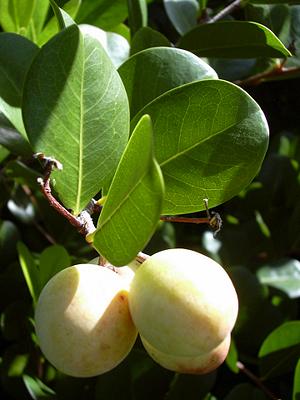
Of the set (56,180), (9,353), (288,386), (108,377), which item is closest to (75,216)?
(56,180)

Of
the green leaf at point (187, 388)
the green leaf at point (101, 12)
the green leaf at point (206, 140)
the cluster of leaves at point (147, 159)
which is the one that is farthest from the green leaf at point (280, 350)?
the green leaf at point (101, 12)

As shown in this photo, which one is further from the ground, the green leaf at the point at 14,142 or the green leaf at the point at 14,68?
the green leaf at the point at 14,68

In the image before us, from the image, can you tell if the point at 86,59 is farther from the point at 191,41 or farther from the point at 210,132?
the point at 191,41

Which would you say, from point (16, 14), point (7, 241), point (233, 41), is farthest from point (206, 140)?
point (7, 241)

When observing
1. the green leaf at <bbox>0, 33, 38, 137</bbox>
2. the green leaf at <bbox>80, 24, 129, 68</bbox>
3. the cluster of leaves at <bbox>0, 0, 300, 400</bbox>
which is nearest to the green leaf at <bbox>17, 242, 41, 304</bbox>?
the cluster of leaves at <bbox>0, 0, 300, 400</bbox>

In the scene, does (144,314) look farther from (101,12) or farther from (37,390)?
(101,12)

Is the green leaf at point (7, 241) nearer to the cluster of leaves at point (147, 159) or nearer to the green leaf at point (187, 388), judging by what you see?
the cluster of leaves at point (147, 159)
